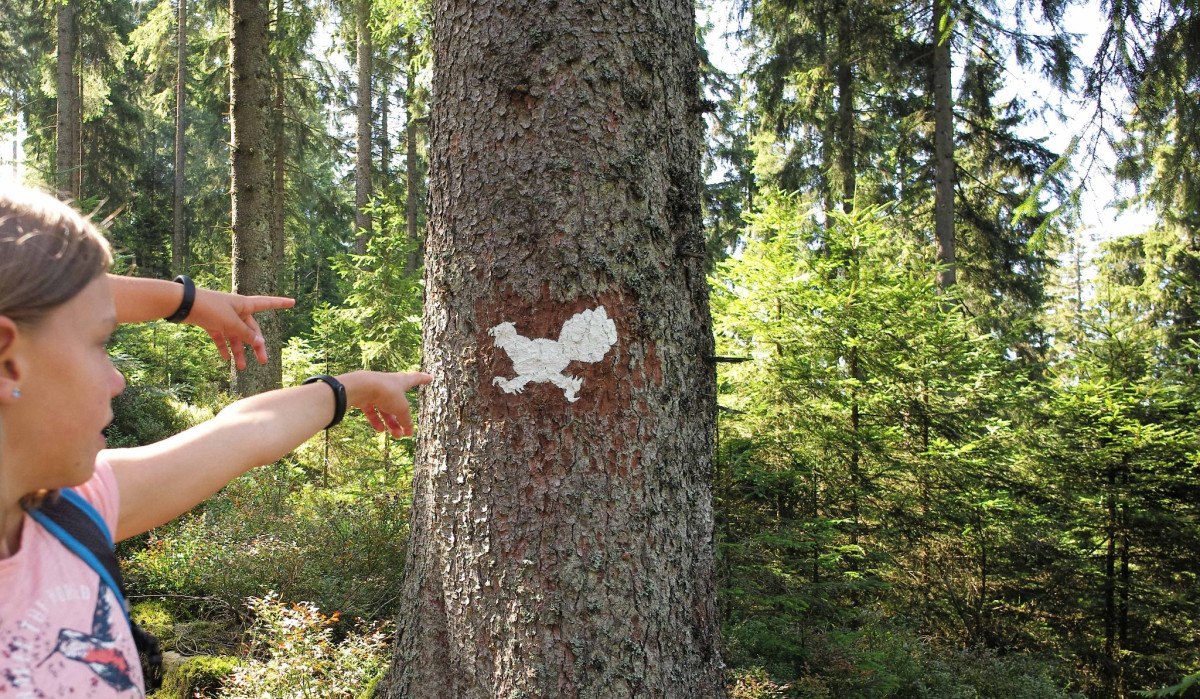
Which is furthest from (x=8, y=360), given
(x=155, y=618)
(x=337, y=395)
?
(x=155, y=618)

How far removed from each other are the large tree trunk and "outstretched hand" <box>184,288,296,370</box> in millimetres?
504

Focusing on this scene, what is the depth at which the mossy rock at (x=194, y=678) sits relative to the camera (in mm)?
3861

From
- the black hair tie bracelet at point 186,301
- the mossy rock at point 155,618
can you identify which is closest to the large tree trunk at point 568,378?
the black hair tie bracelet at point 186,301

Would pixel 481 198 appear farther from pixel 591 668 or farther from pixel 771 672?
pixel 771 672

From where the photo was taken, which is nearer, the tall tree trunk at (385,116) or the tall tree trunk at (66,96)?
the tall tree trunk at (66,96)

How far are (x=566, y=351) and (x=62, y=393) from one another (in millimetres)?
1069

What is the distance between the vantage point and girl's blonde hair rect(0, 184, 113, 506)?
2.73ft

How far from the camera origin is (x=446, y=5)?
2070 mm

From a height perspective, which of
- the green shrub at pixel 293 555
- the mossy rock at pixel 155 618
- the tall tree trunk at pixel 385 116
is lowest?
the mossy rock at pixel 155 618

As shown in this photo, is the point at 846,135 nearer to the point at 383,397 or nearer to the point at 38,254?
the point at 383,397

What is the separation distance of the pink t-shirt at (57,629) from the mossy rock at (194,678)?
11.0 feet

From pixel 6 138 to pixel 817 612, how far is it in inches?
1016

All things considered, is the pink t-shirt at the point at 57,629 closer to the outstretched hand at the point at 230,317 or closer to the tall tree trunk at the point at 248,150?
the outstretched hand at the point at 230,317

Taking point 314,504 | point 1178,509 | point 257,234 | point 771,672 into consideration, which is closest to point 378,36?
point 257,234
